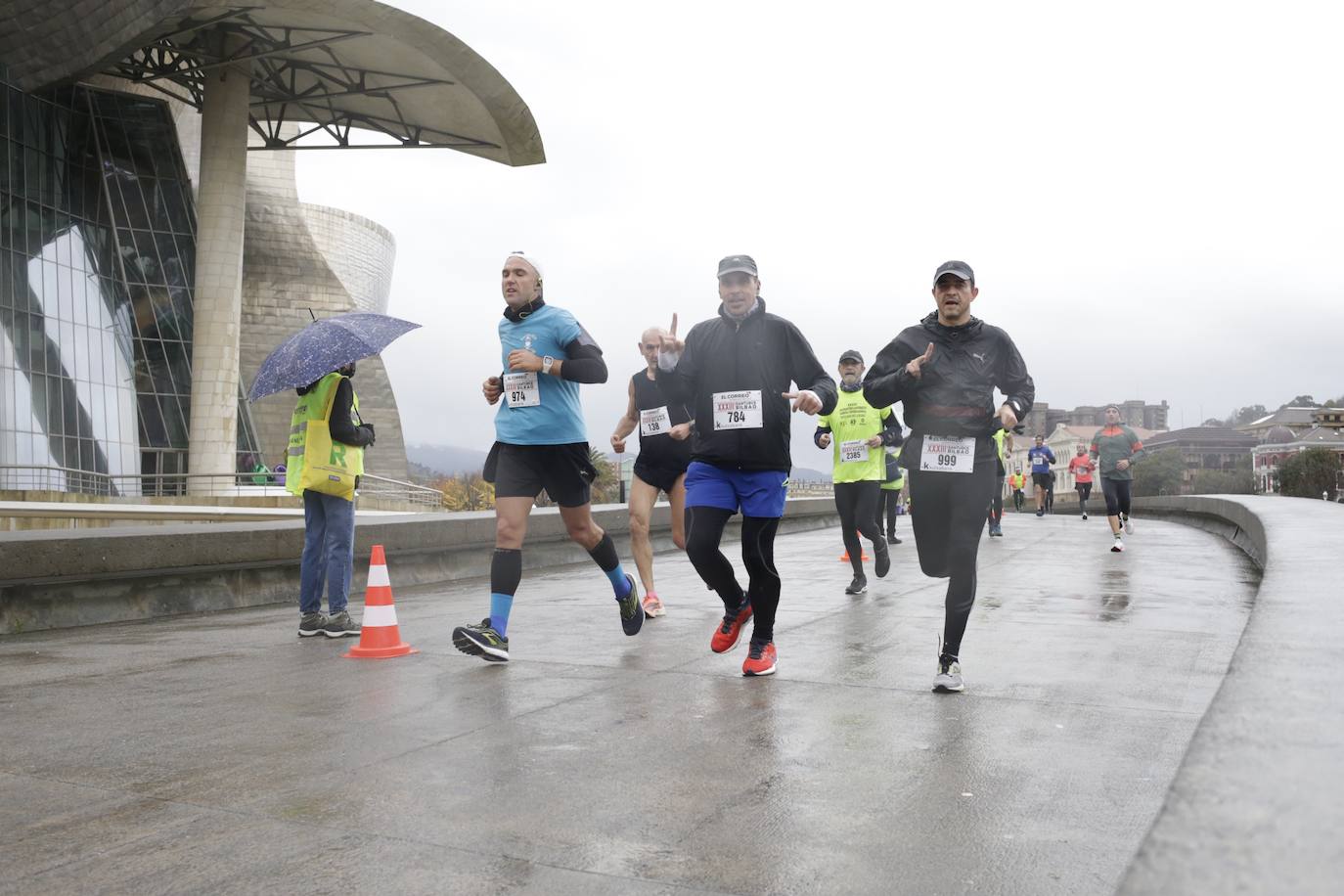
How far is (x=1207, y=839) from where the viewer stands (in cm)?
139

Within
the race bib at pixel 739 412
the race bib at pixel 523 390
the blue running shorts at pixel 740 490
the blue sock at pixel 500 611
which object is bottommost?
the blue sock at pixel 500 611

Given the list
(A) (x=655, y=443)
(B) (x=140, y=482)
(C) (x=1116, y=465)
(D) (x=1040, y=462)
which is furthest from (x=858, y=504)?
(B) (x=140, y=482)

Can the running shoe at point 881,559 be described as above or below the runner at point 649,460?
below

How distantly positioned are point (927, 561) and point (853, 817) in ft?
7.89

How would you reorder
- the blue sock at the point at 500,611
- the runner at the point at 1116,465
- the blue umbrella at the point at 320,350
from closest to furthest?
the blue sock at the point at 500,611 → the blue umbrella at the point at 320,350 → the runner at the point at 1116,465

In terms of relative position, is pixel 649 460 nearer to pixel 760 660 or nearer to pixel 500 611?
pixel 500 611

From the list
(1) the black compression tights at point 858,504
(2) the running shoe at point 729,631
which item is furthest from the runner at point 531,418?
(1) the black compression tights at point 858,504

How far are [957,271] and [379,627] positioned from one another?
3.56 meters

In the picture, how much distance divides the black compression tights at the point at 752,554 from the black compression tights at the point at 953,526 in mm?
702

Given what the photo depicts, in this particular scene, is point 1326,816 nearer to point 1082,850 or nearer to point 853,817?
point 1082,850

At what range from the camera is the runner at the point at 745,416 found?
18.4ft

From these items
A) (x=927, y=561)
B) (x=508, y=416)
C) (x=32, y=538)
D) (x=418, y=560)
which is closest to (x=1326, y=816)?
(x=927, y=561)

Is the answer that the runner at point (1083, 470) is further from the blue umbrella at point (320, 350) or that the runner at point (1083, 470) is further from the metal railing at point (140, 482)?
the metal railing at point (140, 482)

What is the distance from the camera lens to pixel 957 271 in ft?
17.6
